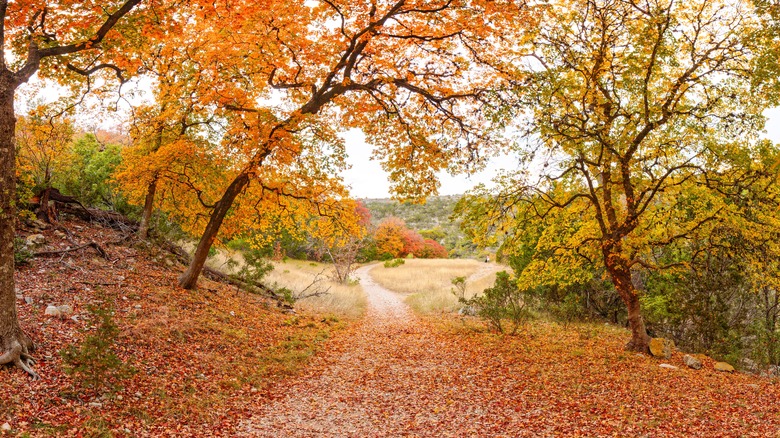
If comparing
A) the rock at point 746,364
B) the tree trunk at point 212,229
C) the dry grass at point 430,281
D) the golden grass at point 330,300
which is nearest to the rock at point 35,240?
the tree trunk at point 212,229

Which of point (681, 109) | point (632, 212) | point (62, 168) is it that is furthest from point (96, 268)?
point (681, 109)

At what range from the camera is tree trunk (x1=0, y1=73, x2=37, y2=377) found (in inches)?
235

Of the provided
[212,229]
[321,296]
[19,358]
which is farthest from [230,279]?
[19,358]

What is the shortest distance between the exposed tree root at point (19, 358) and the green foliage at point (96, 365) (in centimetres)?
36

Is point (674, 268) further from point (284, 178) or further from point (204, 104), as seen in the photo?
point (204, 104)

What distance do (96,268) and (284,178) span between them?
4859mm

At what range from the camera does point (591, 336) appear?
13.4 m

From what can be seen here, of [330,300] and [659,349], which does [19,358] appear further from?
[330,300]

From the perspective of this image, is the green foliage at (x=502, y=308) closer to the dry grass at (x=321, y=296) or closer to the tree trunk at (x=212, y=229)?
the dry grass at (x=321, y=296)

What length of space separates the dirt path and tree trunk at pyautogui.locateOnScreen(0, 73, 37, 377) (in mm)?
3017

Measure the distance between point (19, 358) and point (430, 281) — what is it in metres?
24.6

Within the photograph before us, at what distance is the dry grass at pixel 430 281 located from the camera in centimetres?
2070

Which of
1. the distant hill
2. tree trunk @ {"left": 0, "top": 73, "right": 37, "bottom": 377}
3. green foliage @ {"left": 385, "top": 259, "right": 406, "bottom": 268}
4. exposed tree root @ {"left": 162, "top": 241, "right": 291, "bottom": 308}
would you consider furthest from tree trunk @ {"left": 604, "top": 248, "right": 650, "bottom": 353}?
the distant hill

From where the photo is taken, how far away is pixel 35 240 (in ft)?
35.1
